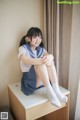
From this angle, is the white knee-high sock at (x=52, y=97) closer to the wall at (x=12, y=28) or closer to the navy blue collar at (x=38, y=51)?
the navy blue collar at (x=38, y=51)

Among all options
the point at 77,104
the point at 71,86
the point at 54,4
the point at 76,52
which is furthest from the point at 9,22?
the point at 77,104

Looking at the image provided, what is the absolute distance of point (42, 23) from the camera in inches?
65.8

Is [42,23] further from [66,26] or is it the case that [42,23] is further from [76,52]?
[76,52]

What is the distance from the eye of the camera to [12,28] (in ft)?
4.95

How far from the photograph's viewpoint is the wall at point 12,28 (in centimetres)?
146

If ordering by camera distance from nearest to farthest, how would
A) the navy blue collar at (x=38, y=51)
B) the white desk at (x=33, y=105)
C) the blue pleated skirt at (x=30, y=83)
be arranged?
the white desk at (x=33, y=105)
the blue pleated skirt at (x=30, y=83)
the navy blue collar at (x=38, y=51)

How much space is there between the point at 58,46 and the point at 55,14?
33 cm

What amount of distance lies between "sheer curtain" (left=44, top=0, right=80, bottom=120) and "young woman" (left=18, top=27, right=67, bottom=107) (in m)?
0.19

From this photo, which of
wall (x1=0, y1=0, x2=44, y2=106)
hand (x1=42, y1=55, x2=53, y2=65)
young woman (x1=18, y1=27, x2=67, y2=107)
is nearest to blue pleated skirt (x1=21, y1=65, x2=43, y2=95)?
young woman (x1=18, y1=27, x2=67, y2=107)

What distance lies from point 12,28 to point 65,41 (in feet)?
1.87

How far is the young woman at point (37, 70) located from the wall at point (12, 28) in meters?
0.14

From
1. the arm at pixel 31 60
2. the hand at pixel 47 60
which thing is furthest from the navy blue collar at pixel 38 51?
the hand at pixel 47 60

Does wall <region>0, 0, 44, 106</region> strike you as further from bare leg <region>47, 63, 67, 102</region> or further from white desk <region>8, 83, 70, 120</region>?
bare leg <region>47, 63, 67, 102</region>

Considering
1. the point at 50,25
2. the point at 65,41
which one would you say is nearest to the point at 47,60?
the point at 65,41
